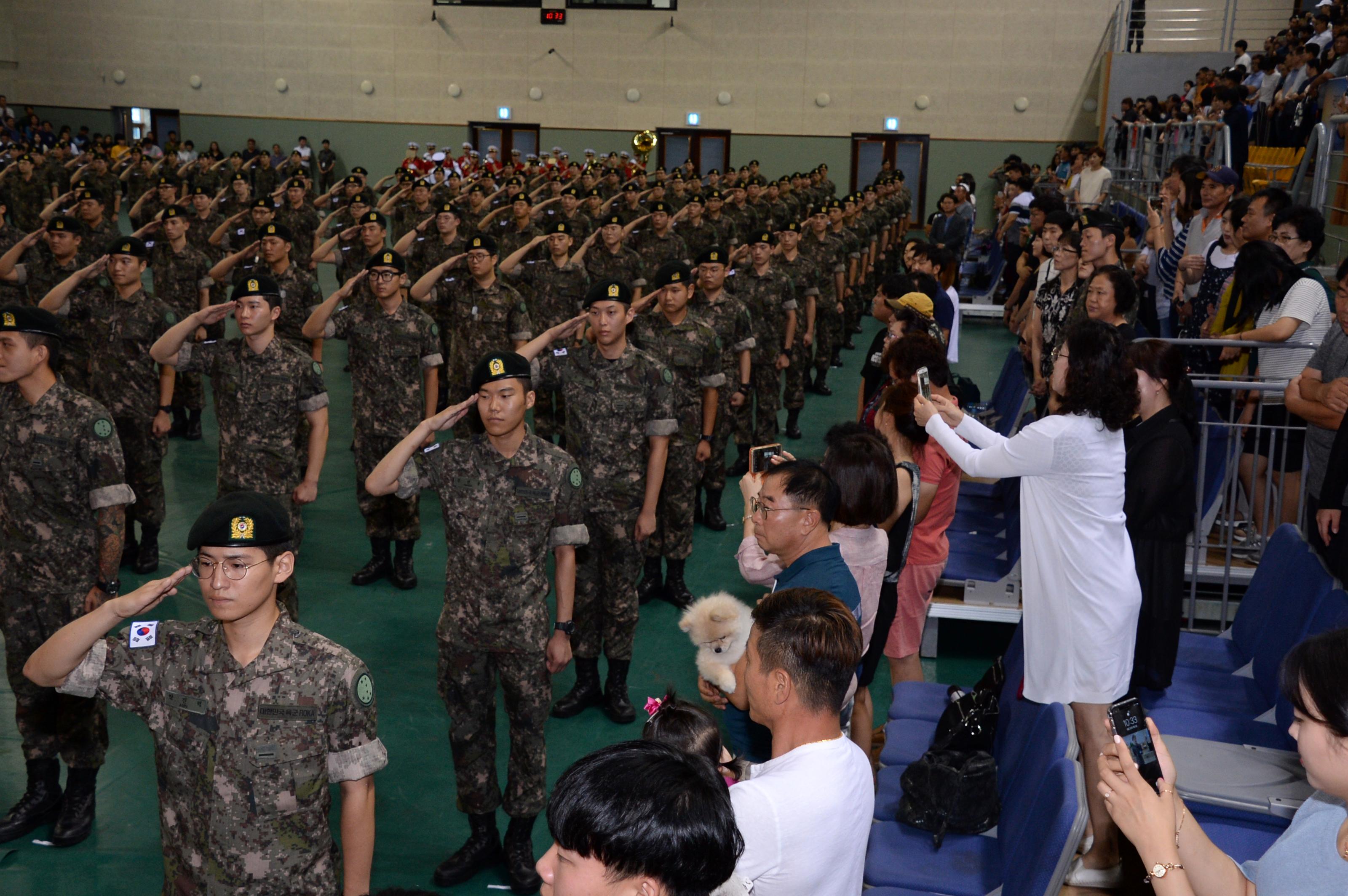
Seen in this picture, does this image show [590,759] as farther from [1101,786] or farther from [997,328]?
[997,328]

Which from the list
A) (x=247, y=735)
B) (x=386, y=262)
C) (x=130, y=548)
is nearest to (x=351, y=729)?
(x=247, y=735)

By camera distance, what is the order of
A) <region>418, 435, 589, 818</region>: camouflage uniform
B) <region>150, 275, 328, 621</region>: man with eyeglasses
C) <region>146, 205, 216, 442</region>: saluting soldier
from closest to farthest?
<region>418, 435, 589, 818</region>: camouflage uniform → <region>150, 275, 328, 621</region>: man with eyeglasses → <region>146, 205, 216, 442</region>: saluting soldier

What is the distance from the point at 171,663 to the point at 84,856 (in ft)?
6.09

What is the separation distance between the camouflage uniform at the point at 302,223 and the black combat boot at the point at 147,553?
747cm

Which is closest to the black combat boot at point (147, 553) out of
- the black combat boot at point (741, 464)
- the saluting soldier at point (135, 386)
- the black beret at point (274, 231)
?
the saluting soldier at point (135, 386)

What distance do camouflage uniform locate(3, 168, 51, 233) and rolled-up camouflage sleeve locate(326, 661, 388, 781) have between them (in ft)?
54.5

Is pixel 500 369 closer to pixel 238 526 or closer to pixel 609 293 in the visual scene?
pixel 238 526

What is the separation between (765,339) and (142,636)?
6219 mm

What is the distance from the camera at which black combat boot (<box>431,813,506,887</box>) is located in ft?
12.5

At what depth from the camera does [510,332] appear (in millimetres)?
7914

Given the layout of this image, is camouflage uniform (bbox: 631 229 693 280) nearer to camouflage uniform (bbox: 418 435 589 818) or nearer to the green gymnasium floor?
the green gymnasium floor

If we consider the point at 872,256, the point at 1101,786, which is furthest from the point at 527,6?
the point at 1101,786

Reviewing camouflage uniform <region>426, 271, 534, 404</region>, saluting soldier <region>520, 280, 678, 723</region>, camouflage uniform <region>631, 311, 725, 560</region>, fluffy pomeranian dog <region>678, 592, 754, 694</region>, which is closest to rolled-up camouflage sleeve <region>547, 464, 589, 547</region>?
fluffy pomeranian dog <region>678, 592, 754, 694</region>

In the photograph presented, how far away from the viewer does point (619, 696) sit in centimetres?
497
